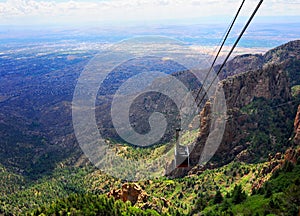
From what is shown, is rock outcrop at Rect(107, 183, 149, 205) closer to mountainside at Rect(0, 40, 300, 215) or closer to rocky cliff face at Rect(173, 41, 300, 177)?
mountainside at Rect(0, 40, 300, 215)

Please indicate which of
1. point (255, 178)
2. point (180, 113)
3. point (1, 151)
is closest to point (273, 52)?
point (180, 113)

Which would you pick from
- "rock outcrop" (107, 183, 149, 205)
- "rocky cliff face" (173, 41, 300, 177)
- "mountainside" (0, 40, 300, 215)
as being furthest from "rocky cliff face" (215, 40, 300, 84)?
"rock outcrop" (107, 183, 149, 205)

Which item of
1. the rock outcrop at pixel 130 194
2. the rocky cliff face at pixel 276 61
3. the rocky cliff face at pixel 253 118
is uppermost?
the rocky cliff face at pixel 276 61

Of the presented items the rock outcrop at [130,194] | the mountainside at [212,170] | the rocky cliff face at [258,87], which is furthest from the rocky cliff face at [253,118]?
the rock outcrop at [130,194]

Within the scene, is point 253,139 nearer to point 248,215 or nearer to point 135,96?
point 248,215

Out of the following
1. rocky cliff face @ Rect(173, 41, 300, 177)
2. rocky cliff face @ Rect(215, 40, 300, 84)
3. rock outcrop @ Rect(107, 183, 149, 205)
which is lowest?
rock outcrop @ Rect(107, 183, 149, 205)

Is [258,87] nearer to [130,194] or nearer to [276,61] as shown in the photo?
[276,61]

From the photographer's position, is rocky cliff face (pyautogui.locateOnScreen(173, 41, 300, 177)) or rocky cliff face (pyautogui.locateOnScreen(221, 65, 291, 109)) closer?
rocky cliff face (pyautogui.locateOnScreen(173, 41, 300, 177))

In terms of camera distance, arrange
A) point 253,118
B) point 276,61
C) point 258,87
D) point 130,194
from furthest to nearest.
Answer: point 276,61
point 258,87
point 253,118
point 130,194

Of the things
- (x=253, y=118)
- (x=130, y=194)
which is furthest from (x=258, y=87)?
(x=130, y=194)

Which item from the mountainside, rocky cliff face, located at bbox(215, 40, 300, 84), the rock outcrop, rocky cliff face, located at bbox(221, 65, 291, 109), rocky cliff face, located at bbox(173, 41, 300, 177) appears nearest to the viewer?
the mountainside

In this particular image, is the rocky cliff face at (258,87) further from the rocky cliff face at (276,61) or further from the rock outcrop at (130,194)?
the rock outcrop at (130,194)
